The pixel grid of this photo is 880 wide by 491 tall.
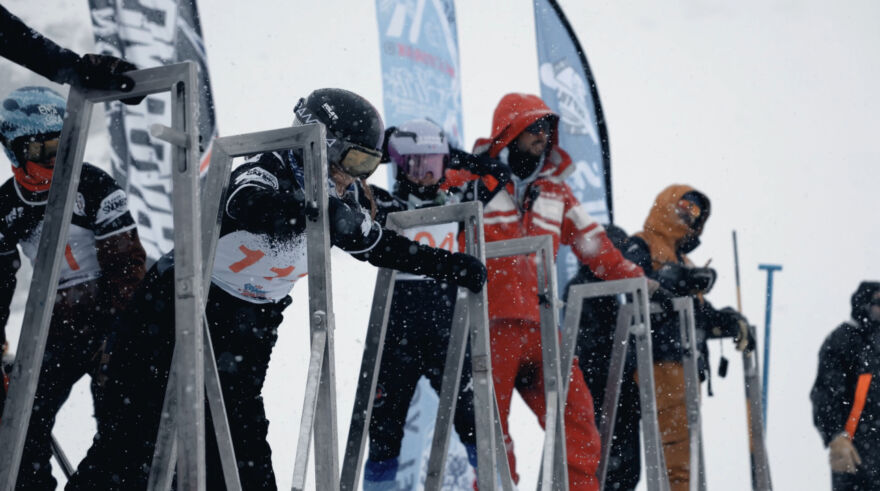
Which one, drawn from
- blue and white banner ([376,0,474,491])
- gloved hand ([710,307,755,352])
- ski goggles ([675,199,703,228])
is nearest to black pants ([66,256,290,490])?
blue and white banner ([376,0,474,491])

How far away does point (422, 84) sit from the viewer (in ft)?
20.0

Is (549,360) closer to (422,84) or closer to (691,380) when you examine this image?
(691,380)

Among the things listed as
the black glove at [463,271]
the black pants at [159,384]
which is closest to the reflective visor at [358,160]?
the black glove at [463,271]

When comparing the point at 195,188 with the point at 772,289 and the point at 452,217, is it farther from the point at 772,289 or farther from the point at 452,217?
the point at 772,289

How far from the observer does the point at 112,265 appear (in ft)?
9.55

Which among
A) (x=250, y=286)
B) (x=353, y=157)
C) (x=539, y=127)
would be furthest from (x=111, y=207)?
(x=539, y=127)

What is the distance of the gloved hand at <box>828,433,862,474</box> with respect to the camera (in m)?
5.18

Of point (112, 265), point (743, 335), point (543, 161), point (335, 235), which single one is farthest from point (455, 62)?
point (335, 235)

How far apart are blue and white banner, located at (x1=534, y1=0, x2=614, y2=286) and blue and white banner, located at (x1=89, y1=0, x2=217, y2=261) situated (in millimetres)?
3793

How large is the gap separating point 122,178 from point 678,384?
3089mm

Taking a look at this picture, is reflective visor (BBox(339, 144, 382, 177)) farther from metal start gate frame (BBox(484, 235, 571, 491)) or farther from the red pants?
the red pants

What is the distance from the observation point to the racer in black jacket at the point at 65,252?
2764 millimetres

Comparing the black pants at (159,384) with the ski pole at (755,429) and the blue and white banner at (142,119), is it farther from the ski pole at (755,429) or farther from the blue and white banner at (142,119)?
the ski pole at (755,429)

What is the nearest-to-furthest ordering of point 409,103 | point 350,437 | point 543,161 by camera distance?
1. point 350,437
2. point 543,161
3. point 409,103
